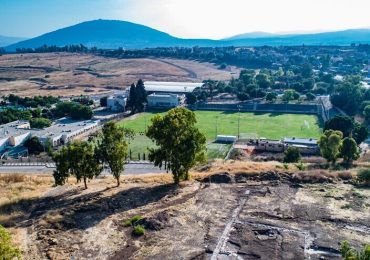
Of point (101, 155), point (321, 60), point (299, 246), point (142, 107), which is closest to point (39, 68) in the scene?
point (142, 107)

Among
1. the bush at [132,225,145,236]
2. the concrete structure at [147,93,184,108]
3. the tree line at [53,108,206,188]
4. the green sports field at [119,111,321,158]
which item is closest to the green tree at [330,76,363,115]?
the green sports field at [119,111,321,158]

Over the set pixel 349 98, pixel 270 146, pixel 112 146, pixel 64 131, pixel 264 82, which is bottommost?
pixel 270 146

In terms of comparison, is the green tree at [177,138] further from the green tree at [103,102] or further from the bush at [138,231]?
the green tree at [103,102]

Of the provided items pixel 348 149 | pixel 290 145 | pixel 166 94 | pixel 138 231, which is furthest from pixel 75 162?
pixel 166 94

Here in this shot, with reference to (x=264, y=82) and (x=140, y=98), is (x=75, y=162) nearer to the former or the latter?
(x=140, y=98)

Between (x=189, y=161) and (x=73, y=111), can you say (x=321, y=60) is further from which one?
(x=189, y=161)

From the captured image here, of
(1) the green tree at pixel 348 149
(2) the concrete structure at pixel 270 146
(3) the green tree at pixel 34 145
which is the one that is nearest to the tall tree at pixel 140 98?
(3) the green tree at pixel 34 145
